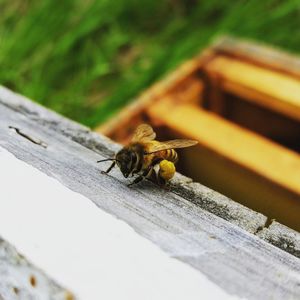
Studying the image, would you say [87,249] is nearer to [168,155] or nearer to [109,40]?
[168,155]

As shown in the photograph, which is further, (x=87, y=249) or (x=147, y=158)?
(x=147, y=158)

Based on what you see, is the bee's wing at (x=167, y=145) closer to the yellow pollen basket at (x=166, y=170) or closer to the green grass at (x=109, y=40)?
the yellow pollen basket at (x=166, y=170)

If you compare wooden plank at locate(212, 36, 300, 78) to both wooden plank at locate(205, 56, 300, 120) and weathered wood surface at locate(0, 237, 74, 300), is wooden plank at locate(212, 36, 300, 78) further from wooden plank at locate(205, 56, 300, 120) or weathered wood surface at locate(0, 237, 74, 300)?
weathered wood surface at locate(0, 237, 74, 300)

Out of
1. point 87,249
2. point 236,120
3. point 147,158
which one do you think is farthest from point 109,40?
point 87,249

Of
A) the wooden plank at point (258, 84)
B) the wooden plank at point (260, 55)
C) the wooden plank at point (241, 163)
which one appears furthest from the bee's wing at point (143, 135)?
the wooden plank at point (260, 55)

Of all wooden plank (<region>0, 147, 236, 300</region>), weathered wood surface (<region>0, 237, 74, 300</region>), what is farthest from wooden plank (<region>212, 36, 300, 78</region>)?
weathered wood surface (<region>0, 237, 74, 300</region>)
